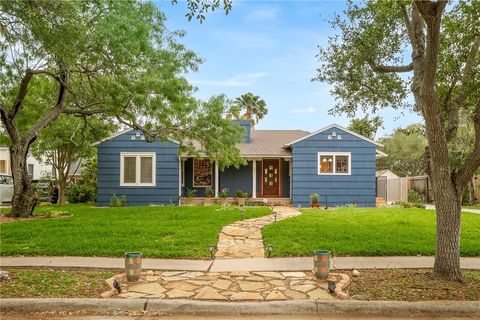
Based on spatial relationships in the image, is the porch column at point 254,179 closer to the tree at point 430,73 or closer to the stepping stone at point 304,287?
the tree at point 430,73

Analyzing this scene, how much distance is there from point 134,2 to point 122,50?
2046 millimetres

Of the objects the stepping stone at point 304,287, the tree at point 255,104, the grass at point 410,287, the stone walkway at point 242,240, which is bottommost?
the stepping stone at point 304,287

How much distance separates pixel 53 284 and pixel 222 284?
99.9 inches

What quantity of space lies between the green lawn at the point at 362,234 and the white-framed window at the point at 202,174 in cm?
807

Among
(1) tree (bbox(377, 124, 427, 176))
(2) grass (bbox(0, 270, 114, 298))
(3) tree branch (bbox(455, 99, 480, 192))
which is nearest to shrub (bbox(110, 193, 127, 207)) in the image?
(2) grass (bbox(0, 270, 114, 298))

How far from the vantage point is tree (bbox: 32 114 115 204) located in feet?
56.6

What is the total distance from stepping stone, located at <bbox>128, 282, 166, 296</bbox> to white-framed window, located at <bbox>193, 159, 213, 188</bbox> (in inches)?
530

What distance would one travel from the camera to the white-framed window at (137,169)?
1775 centimetres

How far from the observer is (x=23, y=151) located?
42.4 ft

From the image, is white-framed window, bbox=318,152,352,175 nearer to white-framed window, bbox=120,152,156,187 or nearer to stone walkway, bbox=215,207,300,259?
stone walkway, bbox=215,207,300,259

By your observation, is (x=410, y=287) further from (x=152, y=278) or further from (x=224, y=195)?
(x=224, y=195)

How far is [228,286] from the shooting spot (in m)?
5.84

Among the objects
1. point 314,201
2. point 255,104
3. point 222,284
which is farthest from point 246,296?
point 255,104

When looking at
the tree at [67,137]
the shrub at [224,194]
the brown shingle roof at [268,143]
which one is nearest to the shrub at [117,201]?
the tree at [67,137]
